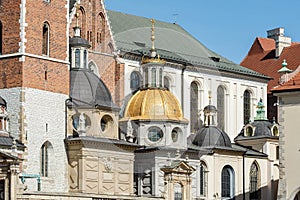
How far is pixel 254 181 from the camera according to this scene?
56906mm

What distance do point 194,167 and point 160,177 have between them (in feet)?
8.97

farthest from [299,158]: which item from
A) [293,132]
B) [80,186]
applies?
[80,186]

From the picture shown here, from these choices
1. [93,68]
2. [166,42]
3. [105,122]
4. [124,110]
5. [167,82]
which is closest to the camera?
[105,122]

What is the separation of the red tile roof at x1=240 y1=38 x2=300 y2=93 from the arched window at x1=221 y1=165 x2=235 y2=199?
14.9m

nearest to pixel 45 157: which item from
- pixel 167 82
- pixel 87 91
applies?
pixel 87 91

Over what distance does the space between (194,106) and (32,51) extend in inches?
687

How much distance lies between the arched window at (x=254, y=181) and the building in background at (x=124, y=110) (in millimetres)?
66

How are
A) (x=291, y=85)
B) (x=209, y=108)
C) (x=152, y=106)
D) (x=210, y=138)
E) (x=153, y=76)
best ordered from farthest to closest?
(x=209, y=108) < (x=210, y=138) < (x=153, y=76) < (x=152, y=106) < (x=291, y=85)

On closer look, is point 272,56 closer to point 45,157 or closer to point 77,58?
point 77,58

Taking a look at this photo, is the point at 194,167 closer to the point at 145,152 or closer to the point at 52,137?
the point at 145,152

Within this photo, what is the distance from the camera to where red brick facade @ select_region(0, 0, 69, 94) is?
43.0 m

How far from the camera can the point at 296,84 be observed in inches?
1593

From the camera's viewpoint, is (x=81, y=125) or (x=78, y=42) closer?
(x=81, y=125)

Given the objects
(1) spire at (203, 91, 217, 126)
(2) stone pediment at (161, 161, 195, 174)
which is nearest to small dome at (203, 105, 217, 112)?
(1) spire at (203, 91, 217, 126)
